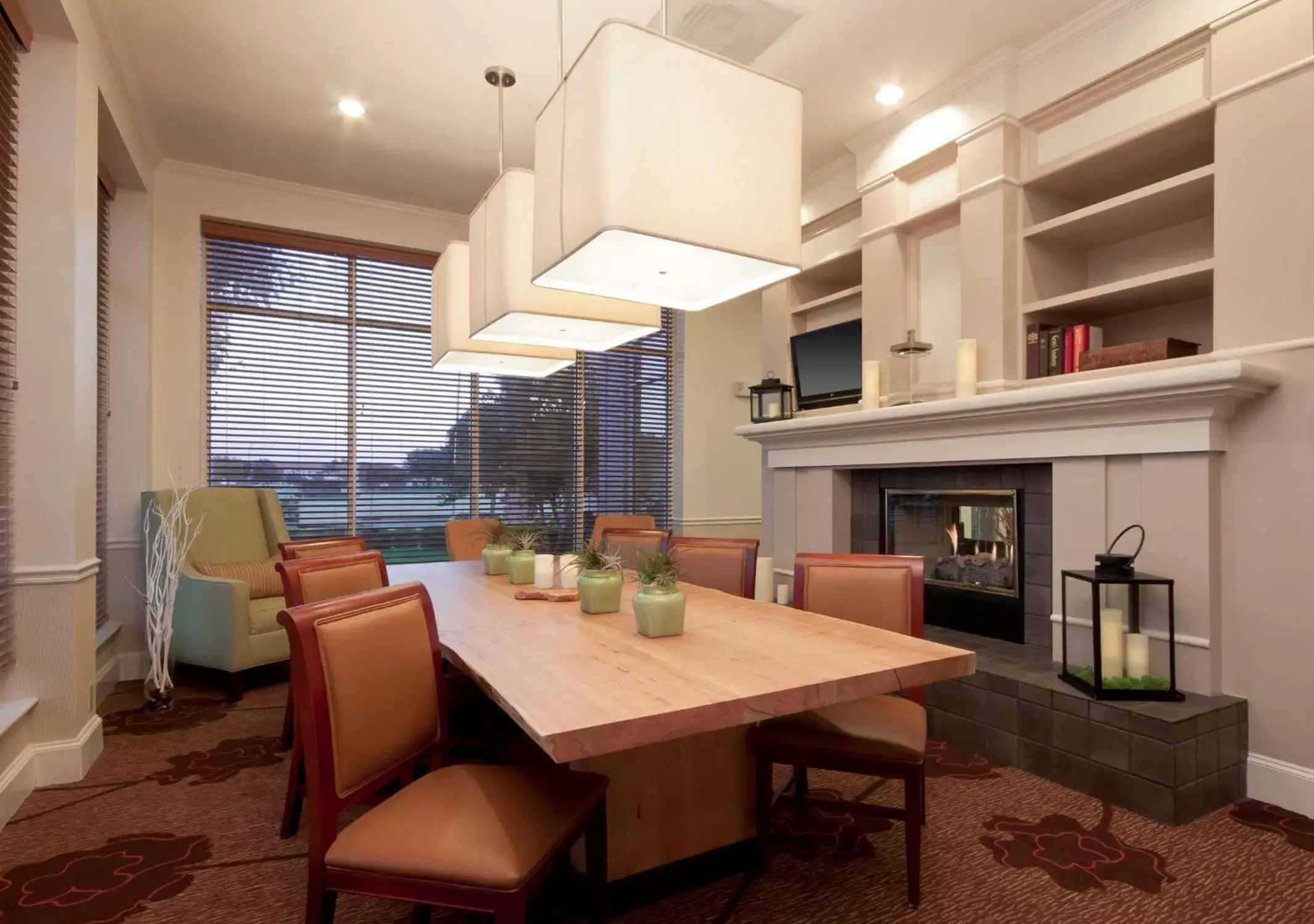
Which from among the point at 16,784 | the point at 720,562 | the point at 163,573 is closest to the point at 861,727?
the point at 720,562

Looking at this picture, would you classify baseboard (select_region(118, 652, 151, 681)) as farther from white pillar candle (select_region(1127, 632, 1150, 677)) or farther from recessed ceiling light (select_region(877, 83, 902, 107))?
recessed ceiling light (select_region(877, 83, 902, 107))

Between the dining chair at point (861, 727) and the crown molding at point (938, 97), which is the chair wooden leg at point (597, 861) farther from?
the crown molding at point (938, 97)

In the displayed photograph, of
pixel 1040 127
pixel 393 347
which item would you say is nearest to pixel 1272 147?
pixel 1040 127

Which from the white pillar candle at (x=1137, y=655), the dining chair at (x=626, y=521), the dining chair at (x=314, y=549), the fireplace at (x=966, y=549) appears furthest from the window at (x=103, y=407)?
the white pillar candle at (x=1137, y=655)

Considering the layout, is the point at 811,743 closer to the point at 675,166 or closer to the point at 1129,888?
the point at 1129,888

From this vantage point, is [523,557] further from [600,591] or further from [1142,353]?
[1142,353]

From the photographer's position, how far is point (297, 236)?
4773 mm

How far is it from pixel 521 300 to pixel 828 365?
2523mm

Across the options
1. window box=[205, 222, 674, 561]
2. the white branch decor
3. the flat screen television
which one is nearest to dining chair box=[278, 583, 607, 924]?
the white branch decor

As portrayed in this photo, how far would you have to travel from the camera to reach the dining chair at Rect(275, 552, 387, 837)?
221 cm

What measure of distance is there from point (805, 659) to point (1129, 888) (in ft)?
3.96

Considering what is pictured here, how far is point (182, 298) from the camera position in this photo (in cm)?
440

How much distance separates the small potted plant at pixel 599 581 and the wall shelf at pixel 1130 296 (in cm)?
→ 231

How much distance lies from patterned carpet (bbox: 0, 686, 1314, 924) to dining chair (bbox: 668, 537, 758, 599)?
0.77 meters
